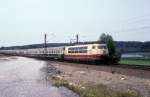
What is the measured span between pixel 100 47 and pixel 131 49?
→ 101150 mm

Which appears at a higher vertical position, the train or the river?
the train

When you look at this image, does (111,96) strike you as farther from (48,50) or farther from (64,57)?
(48,50)

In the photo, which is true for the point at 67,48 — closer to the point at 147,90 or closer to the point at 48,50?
the point at 48,50

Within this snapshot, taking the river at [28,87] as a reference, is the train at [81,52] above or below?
above

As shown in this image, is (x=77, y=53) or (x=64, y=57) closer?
→ (x=77, y=53)

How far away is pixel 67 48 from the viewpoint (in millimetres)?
53719

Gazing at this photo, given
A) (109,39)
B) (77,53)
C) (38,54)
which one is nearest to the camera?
(77,53)

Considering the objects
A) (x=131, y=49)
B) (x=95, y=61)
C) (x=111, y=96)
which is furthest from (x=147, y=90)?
(x=131, y=49)

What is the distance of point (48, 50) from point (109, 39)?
29.7m

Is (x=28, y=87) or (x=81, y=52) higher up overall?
(x=81, y=52)

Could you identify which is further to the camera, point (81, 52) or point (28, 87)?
point (81, 52)

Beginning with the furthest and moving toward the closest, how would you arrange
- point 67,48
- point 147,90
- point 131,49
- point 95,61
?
point 131,49 < point 67,48 < point 95,61 < point 147,90

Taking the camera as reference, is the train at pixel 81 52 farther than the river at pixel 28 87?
Yes

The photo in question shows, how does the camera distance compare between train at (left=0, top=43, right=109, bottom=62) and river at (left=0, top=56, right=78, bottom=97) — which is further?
train at (left=0, top=43, right=109, bottom=62)
